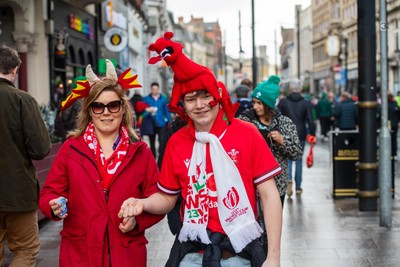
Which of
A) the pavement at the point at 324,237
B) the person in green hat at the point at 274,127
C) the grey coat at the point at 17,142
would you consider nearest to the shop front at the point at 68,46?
the pavement at the point at 324,237

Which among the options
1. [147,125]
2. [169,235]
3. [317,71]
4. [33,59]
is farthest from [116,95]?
[317,71]

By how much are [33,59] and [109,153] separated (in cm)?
1771

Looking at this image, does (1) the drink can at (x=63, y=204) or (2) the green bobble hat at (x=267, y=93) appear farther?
(2) the green bobble hat at (x=267, y=93)

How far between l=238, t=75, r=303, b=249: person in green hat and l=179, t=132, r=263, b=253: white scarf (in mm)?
2713

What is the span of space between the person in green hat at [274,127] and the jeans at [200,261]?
→ 272cm

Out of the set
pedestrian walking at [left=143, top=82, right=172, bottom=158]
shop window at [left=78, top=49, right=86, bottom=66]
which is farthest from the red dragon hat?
shop window at [left=78, top=49, right=86, bottom=66]

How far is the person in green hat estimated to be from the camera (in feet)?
21.5

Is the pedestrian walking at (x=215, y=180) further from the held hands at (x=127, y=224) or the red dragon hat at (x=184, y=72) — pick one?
the held hands at (x=127, y=224)

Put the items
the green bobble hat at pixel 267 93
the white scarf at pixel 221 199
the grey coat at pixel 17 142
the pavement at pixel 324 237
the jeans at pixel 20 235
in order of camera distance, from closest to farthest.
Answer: the white scarf at pixel 221 199 < the grey coat at pixel 17 142 < the jeans at pixel 20 235 < the green bobble hat at pixel 267 93 < the pavement at pixel 324 237

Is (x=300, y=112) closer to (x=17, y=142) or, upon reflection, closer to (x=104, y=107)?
(x=17, y=142)

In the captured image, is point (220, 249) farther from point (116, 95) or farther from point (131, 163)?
point (116, 95)

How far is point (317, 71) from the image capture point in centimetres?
9188

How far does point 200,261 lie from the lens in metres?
3.76

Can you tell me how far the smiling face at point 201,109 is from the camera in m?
3.77
